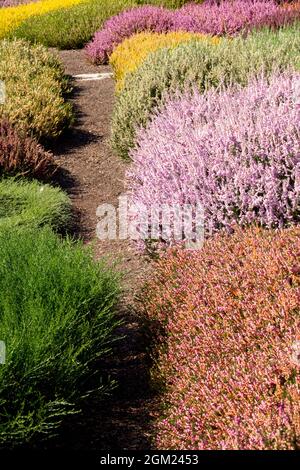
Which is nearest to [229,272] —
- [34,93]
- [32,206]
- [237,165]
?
[237,165]

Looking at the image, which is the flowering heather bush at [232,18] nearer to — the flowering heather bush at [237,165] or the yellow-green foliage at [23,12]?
the yellow-green foliage at [23,12]

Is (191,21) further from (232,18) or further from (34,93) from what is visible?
(34,93)

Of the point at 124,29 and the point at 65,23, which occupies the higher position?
the point at 65,23

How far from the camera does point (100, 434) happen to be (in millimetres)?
3590

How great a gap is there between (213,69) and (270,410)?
564 cm

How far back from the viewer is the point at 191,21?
12758mm

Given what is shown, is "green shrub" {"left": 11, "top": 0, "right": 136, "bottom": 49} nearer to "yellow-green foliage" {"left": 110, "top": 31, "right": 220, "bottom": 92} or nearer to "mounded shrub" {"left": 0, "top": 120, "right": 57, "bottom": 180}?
"yellow-green foliage" {"left": 110, "top": 31, "right": 220, "bottom": 92}

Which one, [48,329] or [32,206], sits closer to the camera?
[48,329]

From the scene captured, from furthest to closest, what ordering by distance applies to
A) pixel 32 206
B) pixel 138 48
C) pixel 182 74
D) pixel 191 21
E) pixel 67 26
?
pixel 67 26
pixel 191 21
pixel 138 48
pixel 182 74
pixel 32 206

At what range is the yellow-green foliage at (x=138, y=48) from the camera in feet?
32.3

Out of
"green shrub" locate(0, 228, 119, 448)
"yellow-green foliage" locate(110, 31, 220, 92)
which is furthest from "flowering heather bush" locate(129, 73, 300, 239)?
"yellow-green foliage" locate(110, 31, 220, 92)

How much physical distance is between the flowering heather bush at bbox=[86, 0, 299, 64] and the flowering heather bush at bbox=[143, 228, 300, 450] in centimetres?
878

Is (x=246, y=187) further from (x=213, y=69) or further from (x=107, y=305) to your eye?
(x=213, y=69)

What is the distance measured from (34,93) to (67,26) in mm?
6413
